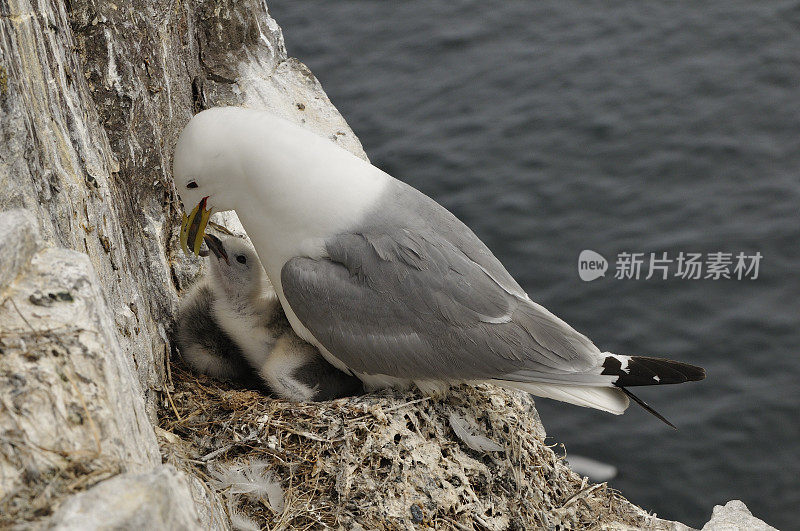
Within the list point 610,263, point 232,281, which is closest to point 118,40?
point 232,281

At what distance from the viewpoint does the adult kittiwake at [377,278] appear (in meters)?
3.29

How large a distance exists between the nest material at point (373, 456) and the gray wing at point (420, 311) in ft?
0.71

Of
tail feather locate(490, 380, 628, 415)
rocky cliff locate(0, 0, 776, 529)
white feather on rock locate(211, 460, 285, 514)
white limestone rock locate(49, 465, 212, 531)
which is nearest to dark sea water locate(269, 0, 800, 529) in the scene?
rocky cliff locate(0, 0, 776, 529)

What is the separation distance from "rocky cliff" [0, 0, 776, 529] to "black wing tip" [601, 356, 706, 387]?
0.45 metres

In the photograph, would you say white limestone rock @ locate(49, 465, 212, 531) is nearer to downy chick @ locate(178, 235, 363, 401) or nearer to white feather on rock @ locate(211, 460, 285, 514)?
white feather on rock @ locate(211, 460, 285, 514)

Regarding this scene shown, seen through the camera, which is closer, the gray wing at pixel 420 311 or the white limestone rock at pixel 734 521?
the gray wing at pixel 420 311

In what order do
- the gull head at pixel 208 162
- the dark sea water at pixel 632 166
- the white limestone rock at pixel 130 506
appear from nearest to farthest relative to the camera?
the white limestone rock at pixel 130 506
the gull head at pixel 208 162
the dark sea water at pixel 632 166

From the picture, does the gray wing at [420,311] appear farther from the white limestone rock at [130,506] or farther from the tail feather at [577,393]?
the white limestone rock at [130,506]

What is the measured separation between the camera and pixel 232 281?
3.64 m

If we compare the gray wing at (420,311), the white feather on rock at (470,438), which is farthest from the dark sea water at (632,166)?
the gray wing at (420,311)

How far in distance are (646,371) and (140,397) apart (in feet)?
6.05

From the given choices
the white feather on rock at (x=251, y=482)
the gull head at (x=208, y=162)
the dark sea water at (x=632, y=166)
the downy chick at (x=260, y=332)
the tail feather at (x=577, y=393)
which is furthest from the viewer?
the dark sea water at (x=632, y=166)

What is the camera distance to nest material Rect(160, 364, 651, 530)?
→ 3074 millimetres

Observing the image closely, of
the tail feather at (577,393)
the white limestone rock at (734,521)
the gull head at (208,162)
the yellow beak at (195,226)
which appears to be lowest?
the white limestone rock at (734,521)
